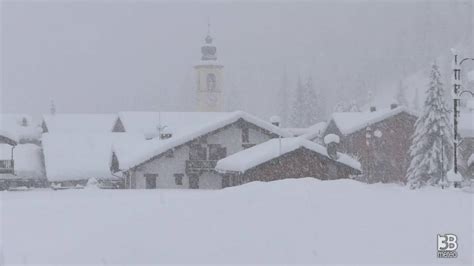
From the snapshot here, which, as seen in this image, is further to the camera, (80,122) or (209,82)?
(80,122)

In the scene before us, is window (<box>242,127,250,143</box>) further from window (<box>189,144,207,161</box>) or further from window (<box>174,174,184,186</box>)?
window (<box>174,174,184,186</box>)

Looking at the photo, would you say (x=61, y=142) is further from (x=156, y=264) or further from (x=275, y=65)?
(x=275, y=65)

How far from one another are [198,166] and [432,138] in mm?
14527

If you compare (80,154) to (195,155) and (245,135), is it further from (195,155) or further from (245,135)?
(245,135)

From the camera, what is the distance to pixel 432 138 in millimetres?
45406

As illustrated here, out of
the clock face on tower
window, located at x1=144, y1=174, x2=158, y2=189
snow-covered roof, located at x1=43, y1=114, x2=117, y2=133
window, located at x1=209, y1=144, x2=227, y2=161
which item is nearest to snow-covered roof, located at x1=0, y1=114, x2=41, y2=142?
snow-covered roof, located at x1=43, y1=114, x2=117, y2=133

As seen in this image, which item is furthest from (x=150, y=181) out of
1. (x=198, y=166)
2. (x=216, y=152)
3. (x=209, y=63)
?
(x=209, y=63)

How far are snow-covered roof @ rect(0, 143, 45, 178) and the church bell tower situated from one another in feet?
88.3

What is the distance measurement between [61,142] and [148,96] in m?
130

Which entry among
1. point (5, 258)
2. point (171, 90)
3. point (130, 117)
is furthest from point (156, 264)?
point (171, 90)

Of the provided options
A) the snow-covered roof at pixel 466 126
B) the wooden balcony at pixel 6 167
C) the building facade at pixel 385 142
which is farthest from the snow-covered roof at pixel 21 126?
the snow-covered roof at pixel 466 126

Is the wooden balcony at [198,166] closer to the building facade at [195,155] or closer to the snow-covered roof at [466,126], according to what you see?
the building facade at [195,155]

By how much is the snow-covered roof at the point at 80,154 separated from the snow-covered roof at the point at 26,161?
93.7 inches

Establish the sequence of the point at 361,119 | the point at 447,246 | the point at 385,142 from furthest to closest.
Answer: the point at 361,119
the point at 385,142
the point at 447,246
